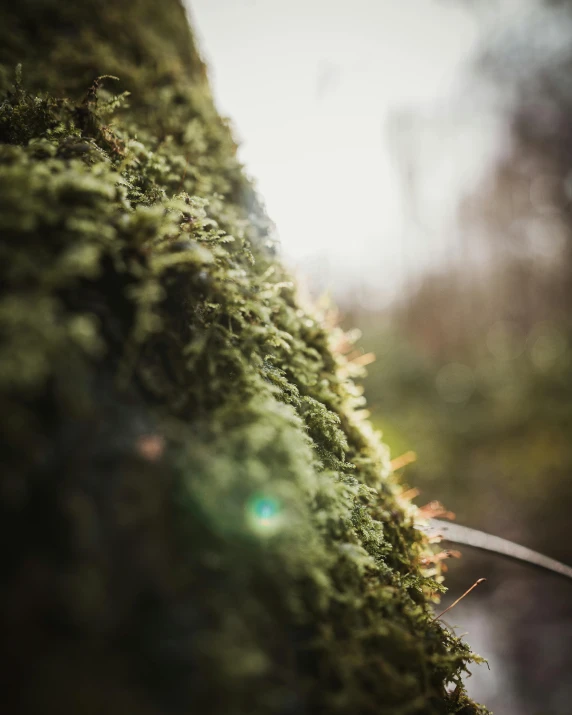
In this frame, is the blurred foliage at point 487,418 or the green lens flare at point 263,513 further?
the blurred foliage at point 487,418

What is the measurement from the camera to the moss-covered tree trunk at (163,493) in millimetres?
588

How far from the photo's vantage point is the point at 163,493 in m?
0.70

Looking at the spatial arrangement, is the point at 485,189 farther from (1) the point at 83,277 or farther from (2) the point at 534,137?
(1) the point at 83,277

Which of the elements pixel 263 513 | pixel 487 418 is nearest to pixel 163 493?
pixel 263 513

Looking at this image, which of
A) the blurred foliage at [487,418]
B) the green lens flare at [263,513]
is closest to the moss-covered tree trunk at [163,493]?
the green lens flare at [263,513]

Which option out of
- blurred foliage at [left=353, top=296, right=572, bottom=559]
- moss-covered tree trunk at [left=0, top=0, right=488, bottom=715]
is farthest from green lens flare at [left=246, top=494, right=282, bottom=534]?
blurred foliage at [left=353, top=296, right=572, bottom=559]

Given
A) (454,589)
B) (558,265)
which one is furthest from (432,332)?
(454,589)

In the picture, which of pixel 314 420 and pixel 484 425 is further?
pixel 484 425

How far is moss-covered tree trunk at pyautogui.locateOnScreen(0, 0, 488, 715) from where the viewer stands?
23.2 inches

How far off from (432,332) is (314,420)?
682 inches

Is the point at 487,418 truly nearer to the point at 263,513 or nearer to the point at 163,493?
the point at 263,513

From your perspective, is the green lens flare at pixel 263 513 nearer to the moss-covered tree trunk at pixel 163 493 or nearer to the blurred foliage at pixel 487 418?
the moss-covered tree trunk at pixel 163 493

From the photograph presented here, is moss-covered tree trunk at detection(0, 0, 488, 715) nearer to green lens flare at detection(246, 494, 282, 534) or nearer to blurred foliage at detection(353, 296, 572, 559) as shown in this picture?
green lens flare at detection(246, 494, 282, 534)

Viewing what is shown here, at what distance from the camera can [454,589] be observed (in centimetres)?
694
